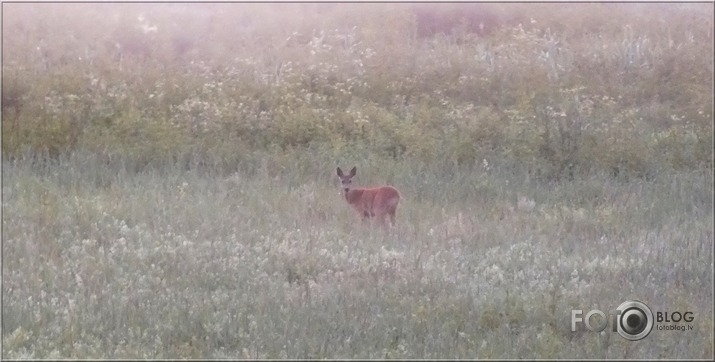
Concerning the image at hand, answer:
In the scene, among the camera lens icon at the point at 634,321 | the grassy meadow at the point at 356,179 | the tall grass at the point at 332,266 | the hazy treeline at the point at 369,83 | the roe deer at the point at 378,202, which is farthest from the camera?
the hazy treeline at the point at 369,83

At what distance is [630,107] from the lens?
688 inches

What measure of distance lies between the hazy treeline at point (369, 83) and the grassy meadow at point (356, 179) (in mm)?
66

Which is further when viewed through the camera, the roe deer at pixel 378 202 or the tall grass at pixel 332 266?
the roe deer at pixel 378 202

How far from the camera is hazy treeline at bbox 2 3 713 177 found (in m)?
15.1

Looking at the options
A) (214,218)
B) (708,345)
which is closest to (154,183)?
(214,218)

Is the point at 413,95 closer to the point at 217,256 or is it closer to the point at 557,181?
the point at 557,181

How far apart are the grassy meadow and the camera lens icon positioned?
10 cm

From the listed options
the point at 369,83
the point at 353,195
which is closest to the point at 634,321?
the point at 353,195

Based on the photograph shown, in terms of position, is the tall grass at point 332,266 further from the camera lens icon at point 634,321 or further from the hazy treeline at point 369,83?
the hazy treeline at point 369,83

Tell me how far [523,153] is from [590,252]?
5.88 m

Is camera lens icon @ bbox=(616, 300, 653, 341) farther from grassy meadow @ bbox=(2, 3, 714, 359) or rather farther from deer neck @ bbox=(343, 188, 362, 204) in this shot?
deer neck @ bbox=(343, 188, 362, 204)

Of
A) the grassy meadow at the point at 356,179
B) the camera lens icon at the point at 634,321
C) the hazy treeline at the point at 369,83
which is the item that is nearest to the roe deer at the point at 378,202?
the grassy meadow at the point at 356,179

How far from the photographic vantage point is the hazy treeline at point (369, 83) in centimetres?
1512

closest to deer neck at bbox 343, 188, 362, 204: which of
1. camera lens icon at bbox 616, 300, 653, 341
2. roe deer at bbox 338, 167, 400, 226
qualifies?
roe deer at bbox 338, 167, 400, 226
